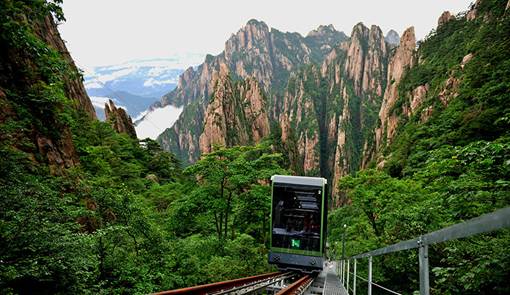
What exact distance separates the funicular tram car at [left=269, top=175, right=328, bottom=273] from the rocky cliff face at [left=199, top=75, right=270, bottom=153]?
61.5 m

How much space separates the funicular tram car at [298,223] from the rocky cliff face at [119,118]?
44.3m

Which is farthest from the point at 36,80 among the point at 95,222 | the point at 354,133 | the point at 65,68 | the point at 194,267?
the point at 354,133

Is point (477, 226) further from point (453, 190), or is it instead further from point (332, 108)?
point (332, 108)

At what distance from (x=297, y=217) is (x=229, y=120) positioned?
73.1 m

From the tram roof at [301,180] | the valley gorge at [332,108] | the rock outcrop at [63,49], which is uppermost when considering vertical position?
the valley gorge at [332,108]

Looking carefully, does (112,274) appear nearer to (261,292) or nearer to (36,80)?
(261,292)

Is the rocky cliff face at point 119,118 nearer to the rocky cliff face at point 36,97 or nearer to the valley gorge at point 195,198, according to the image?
the valley gorge at point 195,198

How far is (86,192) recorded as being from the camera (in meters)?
9.16

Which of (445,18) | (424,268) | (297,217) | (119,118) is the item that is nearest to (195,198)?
(297,217)

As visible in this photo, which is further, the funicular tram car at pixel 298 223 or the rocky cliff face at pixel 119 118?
the rocky cliff face at pixel 119 118

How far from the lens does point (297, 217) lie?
12844mm

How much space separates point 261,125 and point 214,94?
751 inches

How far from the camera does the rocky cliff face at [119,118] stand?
170 feet

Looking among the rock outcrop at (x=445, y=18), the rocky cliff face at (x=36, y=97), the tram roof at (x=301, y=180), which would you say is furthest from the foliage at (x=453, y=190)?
the rock outcrop at (x=445, y=18)
